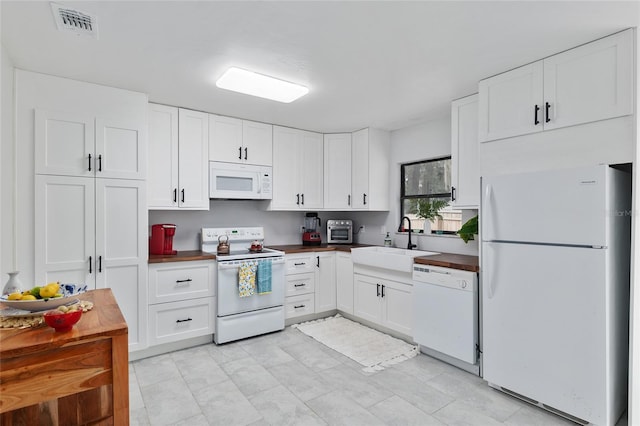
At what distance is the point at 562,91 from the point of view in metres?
2.29

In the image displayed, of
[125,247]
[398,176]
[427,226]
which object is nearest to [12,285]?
[125,247]

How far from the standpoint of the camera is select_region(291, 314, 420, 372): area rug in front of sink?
308 cm

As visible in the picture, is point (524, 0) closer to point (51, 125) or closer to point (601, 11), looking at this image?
point (601, 11)

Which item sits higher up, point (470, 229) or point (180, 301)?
point (470, 229)

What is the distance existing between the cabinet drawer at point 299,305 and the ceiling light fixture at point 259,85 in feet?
7.30

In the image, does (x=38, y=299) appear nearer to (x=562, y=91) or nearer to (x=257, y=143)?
(x=257, y=143)


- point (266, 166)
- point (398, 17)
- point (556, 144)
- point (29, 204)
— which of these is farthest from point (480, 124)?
point (29, 204)

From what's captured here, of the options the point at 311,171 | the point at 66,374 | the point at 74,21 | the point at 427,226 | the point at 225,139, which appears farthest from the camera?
the point at 311,171

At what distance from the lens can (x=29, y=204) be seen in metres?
2.60

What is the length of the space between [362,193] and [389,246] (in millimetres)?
751

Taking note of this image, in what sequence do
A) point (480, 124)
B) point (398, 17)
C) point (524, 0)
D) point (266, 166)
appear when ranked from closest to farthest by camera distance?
point (524, 0) → point (398, 17) → point (480, 124) → point (266, 166)

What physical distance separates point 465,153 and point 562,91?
0.98m

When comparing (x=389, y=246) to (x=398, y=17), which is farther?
(x=389, y=246)

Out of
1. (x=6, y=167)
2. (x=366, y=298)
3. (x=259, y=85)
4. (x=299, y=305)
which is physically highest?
(x=259, y=85)
